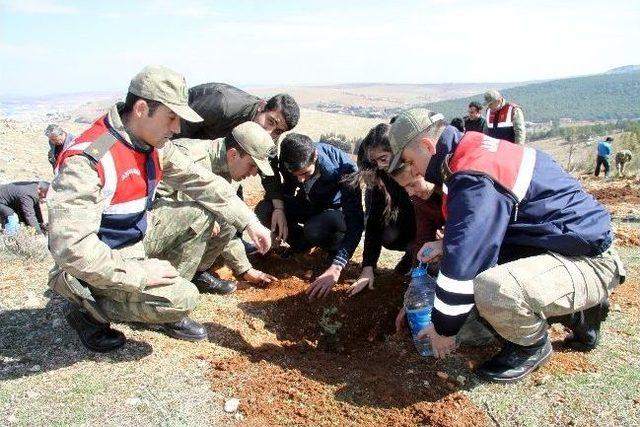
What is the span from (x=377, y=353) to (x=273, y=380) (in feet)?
2.34

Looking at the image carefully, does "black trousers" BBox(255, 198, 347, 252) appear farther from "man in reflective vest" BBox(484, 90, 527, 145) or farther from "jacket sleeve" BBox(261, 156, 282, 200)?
"man in reflective vest" BBox(484, 90, 527, 145)

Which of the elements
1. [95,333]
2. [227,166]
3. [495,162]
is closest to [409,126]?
[495,162]

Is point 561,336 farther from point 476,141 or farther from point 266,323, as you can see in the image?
point 266,323

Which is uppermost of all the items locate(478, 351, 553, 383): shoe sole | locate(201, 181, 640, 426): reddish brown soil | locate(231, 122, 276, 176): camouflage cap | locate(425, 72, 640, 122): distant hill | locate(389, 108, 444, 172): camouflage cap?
locate(389, 108, 444, 172): camouflage cap

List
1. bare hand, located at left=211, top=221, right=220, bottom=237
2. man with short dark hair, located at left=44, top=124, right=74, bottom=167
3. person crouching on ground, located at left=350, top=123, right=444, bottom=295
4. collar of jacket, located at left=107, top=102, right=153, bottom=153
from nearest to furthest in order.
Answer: collar of jacket, located at left=107, top=102, right=153, bottom=153 → person crouching on ground, located at left=350, top=123, right=444, bottom=295 → bare hand, located at left=211, top=221, right=220, bottom=237 → man with short dark hair, located at left=44, top=124, right=74, bottom=167

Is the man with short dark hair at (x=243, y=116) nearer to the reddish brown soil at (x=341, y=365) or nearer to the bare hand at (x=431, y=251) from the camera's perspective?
the reddish brown soil at (x=341, y=365)

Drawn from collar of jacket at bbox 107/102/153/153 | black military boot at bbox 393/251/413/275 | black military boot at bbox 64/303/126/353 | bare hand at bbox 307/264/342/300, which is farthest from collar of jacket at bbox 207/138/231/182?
black military boot at bbox 393/251/413/275

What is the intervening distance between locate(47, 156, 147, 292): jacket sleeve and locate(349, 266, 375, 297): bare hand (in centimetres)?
178

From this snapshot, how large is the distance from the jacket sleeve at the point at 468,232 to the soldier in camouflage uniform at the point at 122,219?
1.39 metres

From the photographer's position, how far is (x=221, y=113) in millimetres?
4746

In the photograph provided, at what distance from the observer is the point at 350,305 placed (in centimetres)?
404

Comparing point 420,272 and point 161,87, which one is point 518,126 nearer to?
point 420,272

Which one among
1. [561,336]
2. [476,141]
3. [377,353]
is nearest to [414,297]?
[377,353]

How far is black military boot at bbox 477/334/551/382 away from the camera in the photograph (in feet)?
9.18
